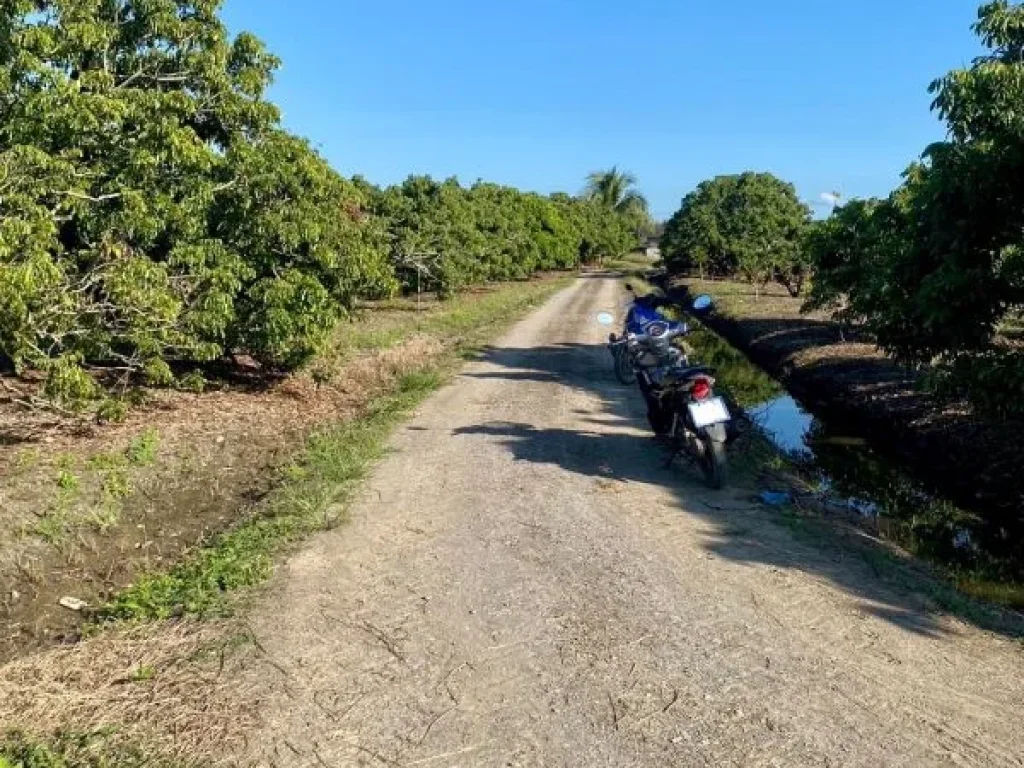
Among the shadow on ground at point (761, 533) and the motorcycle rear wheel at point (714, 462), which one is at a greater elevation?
the motorcycle rear wheel at point (714, 462)

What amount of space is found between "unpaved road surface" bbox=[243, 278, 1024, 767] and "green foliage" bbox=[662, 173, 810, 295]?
28802 millimetres

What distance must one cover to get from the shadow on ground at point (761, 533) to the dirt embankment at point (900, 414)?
5.81 feet

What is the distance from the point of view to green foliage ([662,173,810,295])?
38.8 metres

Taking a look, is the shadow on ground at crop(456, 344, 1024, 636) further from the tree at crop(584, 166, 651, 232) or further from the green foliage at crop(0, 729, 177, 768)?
the tree at crop(584, 166, 651, 232)

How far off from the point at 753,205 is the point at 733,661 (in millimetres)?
40933

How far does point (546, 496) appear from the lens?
704 cm

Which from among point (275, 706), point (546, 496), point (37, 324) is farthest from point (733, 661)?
point (37, 324)

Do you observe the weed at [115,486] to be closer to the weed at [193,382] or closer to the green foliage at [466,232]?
the weed at [193,382]

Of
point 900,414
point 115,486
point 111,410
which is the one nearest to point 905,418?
point 900,414

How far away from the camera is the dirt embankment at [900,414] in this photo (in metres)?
8.84

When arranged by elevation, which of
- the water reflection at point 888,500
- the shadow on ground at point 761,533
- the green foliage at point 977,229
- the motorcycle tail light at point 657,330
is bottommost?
the water reflection at point 888,500

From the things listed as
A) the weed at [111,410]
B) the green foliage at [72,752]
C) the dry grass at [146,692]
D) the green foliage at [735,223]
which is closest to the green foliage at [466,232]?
the green foliage at [735,223]

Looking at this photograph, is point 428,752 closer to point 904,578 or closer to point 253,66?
point 904,578

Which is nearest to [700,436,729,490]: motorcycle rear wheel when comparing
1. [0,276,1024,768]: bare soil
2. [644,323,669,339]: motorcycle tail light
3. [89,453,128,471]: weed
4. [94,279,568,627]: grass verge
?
[0,276,1024,768]: bare soil
